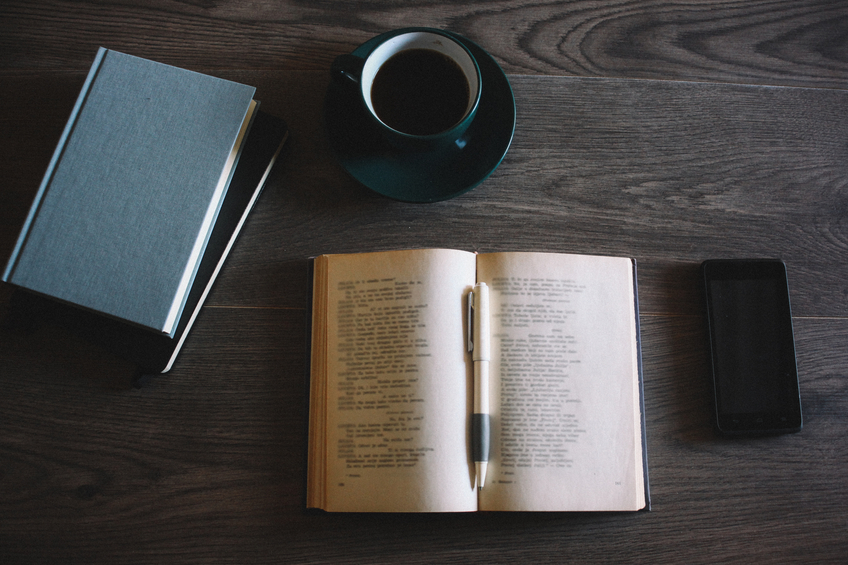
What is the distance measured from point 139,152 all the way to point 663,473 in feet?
2.24

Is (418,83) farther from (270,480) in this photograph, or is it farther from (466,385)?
(270,480)

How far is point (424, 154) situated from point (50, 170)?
40 centimetres

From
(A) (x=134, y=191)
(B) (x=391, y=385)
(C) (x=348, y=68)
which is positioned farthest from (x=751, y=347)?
(A) (x=134, y=191)

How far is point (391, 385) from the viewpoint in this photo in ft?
1.85

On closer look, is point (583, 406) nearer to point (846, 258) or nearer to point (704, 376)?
point (704, 376)

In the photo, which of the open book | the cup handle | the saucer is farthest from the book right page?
the cup handle

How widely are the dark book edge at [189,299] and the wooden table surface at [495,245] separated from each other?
30 mm

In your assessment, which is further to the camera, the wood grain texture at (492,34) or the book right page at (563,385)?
the wood grain texture at (492,34)

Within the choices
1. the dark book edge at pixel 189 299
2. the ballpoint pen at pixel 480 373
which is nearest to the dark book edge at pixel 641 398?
the ballpoint pen at pixel 480 373

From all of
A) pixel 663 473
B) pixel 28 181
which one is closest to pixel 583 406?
pixel 663 473

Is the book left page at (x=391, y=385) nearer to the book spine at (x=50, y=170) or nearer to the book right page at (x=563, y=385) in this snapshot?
the book right page at (x=563, y=385)

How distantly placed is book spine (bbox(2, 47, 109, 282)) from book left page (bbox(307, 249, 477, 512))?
304 mm

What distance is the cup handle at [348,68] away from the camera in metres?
0.54

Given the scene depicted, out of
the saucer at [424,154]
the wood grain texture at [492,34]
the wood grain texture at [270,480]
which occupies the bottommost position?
the wood grain texture at [270,480]
